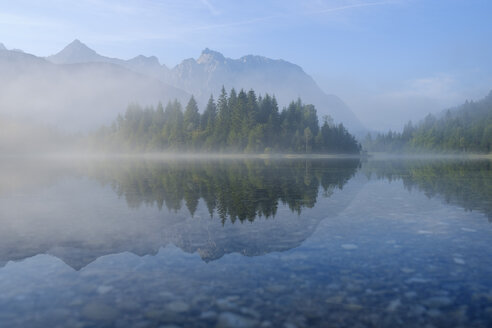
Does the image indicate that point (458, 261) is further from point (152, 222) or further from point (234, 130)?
point (234, 130)

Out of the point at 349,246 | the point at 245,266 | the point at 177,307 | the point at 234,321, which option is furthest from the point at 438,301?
the point at 177,307

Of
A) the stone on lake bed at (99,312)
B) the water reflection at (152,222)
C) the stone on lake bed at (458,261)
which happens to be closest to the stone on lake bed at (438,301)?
the stone on lake bed at (458,261)

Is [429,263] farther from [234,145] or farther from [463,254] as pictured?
[234,145]

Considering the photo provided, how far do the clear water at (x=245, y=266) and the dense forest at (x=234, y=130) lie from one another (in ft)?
359

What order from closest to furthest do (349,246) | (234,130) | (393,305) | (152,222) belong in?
(393,305) < (349,246) < (152,222) < (234,130)

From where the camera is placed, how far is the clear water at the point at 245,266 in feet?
18.3

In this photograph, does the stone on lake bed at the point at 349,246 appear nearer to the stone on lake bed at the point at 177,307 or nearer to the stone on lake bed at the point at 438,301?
the stone on lake bed at the point at 438,301

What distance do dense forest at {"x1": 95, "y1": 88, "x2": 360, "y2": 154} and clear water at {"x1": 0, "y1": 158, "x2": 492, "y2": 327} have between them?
4306 inches

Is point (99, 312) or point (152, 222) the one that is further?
point (152, 222)

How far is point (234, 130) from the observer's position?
130 meters

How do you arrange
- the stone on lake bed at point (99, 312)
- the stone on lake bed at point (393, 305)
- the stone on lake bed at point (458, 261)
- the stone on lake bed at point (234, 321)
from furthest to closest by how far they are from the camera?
the stone on lake bed at point (458, 261)
the stone on lake bed at point (393, 305)
the stone on lake bed at point (99, 312)
the stone on lake bed at point (234, 321)

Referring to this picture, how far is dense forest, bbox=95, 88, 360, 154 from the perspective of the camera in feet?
419

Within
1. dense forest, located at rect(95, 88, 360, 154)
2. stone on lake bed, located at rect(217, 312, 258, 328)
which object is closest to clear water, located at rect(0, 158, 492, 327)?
stone on lake bed, located at rect(217, 312, 258, 328)

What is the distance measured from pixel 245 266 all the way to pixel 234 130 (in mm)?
123503
